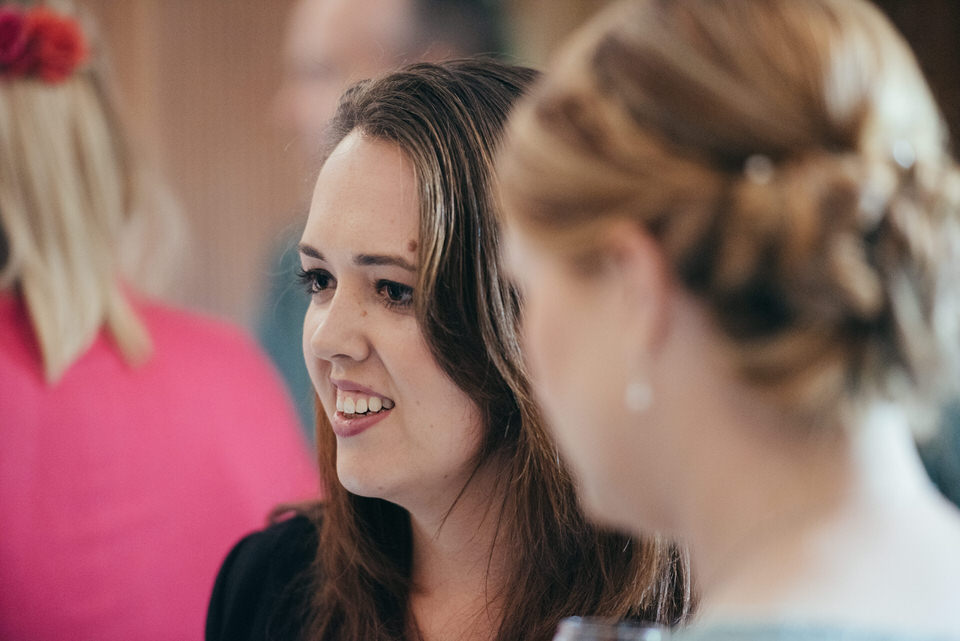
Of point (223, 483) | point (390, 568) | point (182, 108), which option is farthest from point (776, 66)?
point (182, 108)

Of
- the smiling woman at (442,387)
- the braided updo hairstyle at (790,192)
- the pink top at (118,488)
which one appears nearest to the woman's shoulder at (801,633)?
the braided updo hairstyle at (790,192)

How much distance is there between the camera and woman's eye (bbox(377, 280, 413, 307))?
1.13 meters

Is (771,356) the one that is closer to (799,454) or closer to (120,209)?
(799,454)

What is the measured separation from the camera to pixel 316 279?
4.01 feet

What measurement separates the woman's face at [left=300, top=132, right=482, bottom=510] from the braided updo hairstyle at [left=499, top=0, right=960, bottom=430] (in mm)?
412

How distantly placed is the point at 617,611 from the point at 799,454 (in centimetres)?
49

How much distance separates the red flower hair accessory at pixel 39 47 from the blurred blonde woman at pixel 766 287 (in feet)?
4.04

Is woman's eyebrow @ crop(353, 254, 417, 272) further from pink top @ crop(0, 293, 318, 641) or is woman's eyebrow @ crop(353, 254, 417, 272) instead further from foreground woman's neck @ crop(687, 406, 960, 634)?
pink top @ crop(0, 293, 318, 641)

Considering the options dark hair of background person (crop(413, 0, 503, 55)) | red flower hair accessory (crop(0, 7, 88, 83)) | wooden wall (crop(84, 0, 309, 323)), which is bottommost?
wooden wall (crop(84, 0, 309, 323))

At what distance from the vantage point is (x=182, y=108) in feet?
10.5

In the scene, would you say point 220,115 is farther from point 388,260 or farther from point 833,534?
point 833,534

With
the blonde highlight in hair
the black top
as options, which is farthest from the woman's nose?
the blonde highlight in hair

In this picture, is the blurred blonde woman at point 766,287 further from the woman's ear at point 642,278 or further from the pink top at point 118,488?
the pink top at point 118,488

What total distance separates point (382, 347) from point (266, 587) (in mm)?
440
